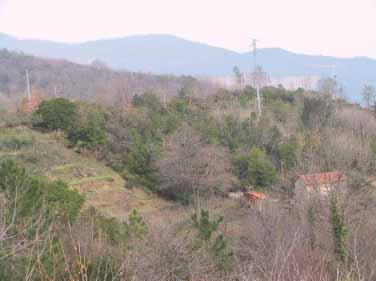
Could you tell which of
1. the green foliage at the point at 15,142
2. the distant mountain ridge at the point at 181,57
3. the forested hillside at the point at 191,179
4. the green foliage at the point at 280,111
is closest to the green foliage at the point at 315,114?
the forested hillside at the point at 191,179

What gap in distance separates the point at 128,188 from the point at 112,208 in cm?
214

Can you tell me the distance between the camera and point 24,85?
40.8 meters

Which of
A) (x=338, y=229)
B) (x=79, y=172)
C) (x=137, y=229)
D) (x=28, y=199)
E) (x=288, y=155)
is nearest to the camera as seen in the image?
(x=28, y=199)

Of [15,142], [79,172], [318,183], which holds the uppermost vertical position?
[15,142]

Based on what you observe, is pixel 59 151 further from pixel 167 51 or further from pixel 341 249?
pixel 167 51

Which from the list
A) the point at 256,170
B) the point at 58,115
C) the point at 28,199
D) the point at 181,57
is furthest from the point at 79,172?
the point at 181,57

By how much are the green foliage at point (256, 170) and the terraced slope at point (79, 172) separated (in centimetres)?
428

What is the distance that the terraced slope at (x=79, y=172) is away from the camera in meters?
17.8

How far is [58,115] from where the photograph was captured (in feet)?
71.6

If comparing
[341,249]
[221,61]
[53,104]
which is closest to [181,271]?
[341,249]

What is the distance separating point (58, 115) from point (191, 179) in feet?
24.8

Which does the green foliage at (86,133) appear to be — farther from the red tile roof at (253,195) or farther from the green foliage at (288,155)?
the green foliage at (288,155)

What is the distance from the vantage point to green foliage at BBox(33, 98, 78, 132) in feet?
71.5

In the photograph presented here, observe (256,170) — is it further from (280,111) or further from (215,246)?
(215,246)
